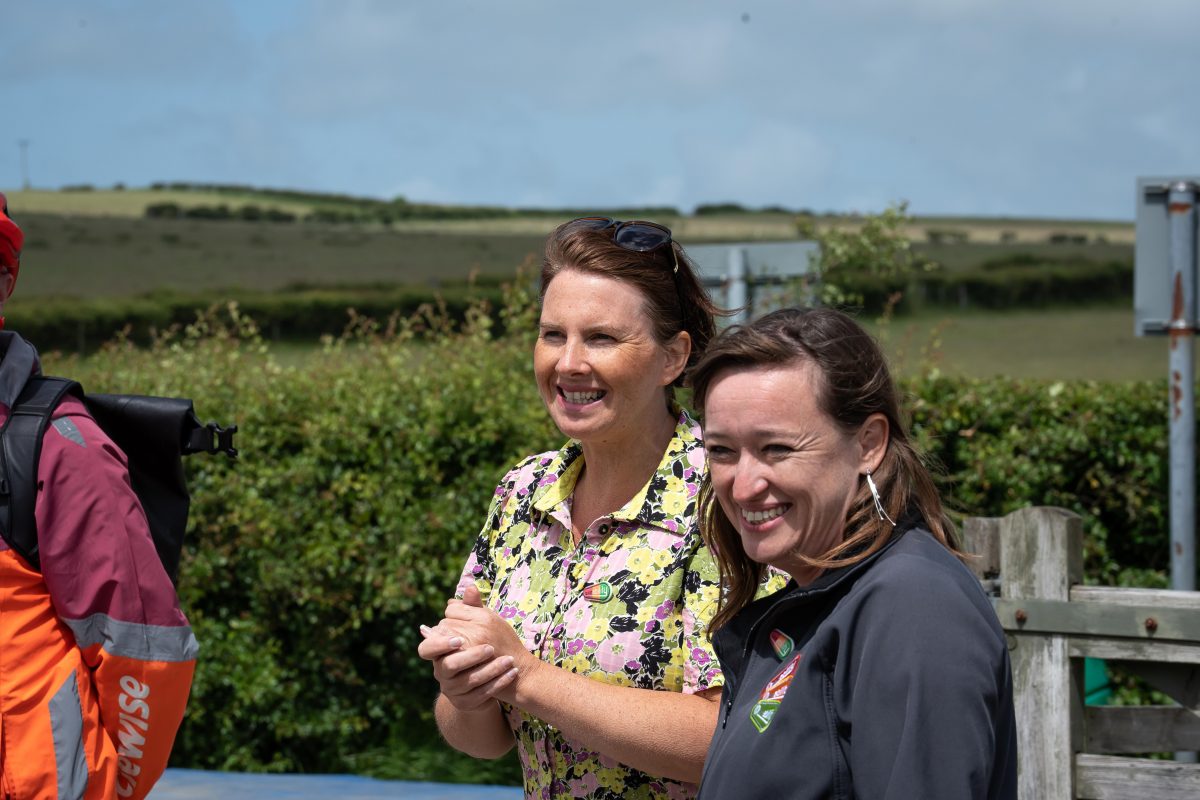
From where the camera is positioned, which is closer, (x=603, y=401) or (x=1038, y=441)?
(x=603, y=401)

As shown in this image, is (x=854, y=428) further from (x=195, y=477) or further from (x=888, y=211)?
(x=888, y=211)

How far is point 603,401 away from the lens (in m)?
2.54

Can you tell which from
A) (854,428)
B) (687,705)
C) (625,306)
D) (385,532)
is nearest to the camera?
(854,428)

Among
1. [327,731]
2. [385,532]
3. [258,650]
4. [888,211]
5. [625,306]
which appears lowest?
[327,731]

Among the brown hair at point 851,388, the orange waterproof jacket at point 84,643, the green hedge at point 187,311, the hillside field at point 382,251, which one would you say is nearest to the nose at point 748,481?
the brown hair at point 851,388

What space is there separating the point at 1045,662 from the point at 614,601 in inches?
66.1

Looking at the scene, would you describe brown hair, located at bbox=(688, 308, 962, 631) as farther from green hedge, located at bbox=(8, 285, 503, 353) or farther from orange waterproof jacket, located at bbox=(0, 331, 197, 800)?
green hedge, located at bbox=(8, 285, 503, 353)

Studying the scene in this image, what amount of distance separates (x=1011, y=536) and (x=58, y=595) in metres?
2.44

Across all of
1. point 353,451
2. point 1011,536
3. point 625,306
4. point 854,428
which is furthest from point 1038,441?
point 854,428

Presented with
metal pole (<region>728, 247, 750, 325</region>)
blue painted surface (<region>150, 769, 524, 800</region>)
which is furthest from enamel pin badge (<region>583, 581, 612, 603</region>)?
metal pole (<region>728, 247, 750, 325</region>)

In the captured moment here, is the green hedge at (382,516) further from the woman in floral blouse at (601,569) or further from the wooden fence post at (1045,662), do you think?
the woman in floral blouse at (601,569)

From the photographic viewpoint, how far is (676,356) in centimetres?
258

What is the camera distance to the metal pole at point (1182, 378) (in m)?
5.28

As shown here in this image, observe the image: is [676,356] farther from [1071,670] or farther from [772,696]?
[1071,670]
